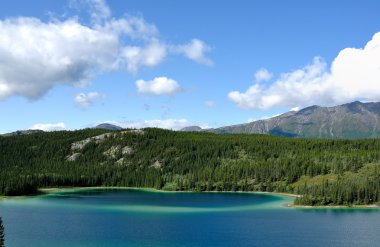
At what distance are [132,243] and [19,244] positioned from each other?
25.0 m

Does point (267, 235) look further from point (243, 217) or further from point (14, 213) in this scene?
point (14, 213)

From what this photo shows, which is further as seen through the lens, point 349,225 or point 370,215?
point 370,215

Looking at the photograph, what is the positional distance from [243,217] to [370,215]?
143 ft

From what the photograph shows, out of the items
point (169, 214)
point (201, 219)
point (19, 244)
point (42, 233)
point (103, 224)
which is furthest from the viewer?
point (169, 214)

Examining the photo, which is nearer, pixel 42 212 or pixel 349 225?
pixel 349 225

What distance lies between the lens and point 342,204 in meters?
197

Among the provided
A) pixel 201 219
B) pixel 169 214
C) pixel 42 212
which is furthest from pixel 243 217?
pixel 42 212

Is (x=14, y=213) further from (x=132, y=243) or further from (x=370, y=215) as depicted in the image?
(x=370, y=215)

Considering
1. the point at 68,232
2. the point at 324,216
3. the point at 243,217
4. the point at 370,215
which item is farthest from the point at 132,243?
the point at 370,215

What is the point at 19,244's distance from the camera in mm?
109375

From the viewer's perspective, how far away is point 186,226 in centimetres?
13975

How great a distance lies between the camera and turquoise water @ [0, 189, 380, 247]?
116 metres

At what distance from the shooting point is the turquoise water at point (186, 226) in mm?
116500

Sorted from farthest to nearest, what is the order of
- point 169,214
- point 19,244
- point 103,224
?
point 169,214, point 103,224, point 19,244
